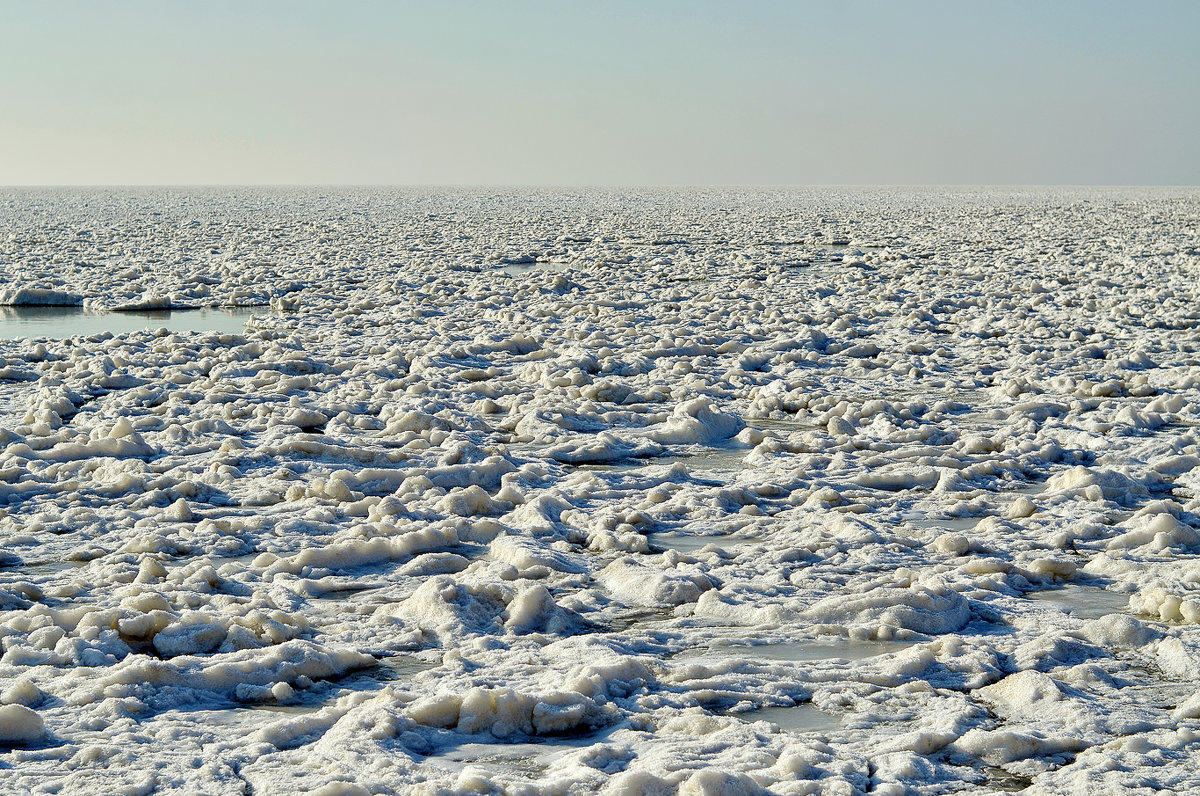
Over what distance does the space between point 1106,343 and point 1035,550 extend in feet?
18.8

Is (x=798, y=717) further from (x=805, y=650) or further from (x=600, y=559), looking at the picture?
(x=600, y=559)

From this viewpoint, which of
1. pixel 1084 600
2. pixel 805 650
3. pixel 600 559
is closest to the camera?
pixel 805 650

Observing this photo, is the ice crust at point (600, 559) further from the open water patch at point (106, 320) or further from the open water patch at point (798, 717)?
the open water patch at point (106, 320)

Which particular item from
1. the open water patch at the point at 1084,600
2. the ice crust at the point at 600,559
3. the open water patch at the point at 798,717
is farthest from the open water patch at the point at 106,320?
the open water patch at the point at 798,717

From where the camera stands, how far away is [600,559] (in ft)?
14.3

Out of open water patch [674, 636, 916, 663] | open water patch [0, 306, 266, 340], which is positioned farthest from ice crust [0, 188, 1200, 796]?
open water patch [0, 306, 266, 340]

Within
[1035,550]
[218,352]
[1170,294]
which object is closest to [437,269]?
[218,352]

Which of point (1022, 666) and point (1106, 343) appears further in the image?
point (1106, 343)

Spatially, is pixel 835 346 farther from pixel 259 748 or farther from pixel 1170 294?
pixel 259 748

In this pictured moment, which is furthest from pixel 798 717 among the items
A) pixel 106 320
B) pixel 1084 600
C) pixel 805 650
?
pixel 106 320

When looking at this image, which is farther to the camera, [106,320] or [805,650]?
[106,320]

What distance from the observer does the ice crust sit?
2777mm

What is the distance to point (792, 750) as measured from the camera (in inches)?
107

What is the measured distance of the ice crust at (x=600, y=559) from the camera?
2.78 meters
